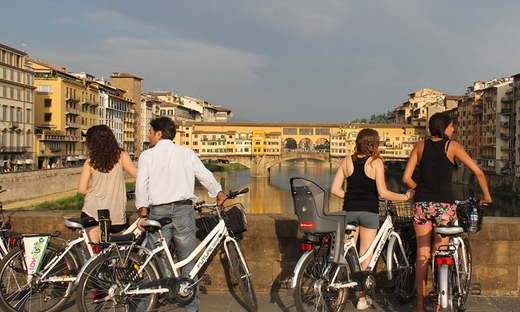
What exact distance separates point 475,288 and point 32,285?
3383mm

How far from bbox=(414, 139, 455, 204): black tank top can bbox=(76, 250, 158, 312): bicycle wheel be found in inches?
81.7

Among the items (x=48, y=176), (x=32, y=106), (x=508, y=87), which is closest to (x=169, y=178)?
(x=48, y=176)

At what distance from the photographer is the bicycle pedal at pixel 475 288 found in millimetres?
4070

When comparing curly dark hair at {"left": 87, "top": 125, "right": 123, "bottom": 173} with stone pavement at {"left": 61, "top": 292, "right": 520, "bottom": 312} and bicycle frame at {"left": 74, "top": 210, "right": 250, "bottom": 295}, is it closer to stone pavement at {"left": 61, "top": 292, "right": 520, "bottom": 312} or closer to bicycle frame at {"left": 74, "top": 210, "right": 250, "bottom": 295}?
bicycle frame at {"left": 74, "top": 210, "right": 250, "bottom": 295}

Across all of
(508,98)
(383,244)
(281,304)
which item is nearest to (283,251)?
(281,304)

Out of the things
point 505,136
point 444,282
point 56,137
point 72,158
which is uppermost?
point 505,136

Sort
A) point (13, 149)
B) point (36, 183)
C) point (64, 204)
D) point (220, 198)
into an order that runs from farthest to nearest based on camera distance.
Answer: point (13, 149) < point (36, 183) < point (64, 204) < point (220, 198)

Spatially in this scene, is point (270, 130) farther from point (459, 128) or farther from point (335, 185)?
point (335, 185)

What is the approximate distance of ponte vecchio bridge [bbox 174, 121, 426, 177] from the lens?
234 feet

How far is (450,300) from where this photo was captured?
11.3 ft

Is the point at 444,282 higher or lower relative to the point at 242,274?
higher

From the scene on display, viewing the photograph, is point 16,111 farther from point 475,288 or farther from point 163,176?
point 475,288

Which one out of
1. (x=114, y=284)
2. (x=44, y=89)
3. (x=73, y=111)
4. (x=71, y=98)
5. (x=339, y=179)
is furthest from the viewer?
(x=73, y=111)

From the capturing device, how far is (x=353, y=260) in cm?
387
